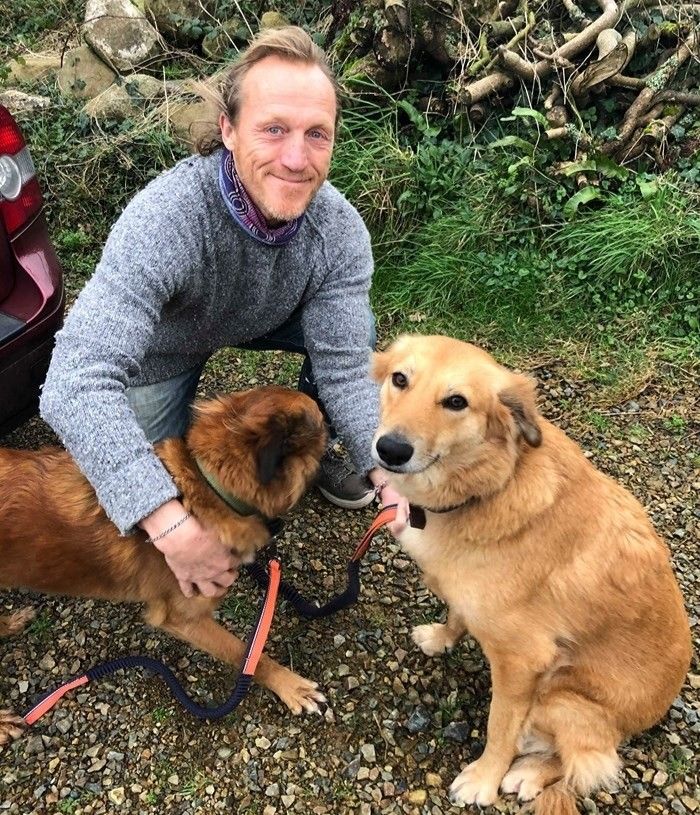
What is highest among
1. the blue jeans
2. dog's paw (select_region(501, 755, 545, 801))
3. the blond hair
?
the blond hair

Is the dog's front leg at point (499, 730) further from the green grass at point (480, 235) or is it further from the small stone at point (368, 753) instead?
the green grass at point (480, 235)

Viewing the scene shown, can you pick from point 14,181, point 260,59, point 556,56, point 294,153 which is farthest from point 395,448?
point 556,56

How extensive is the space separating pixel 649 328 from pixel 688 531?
1.70 m

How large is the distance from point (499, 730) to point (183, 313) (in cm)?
227

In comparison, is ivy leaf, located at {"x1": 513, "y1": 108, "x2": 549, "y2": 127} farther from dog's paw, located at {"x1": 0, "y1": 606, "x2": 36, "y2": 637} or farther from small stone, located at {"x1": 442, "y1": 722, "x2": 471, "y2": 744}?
dog's paw, located at {"x1": 0, "y1": 606, "x2": 36, "y2": 637}

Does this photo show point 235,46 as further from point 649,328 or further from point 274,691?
point 274,691

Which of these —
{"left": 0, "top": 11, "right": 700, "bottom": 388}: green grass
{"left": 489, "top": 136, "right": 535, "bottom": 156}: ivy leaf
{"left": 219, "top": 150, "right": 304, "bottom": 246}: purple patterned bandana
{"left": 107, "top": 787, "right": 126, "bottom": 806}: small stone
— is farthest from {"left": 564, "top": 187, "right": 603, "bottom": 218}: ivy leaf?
{"left": 107, "top": 787, "right": 126, "bottom": 806}: small stone

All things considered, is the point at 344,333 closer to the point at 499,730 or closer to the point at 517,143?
the point at 499,730

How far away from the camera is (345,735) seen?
2830mm

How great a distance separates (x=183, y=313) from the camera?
3127 mm

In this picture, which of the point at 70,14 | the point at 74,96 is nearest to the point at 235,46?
the point at 74,96

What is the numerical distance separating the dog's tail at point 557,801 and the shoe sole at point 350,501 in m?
1.70

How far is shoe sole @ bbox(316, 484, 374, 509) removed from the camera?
375 cm

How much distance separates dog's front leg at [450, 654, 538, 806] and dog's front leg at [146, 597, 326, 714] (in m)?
0.70
